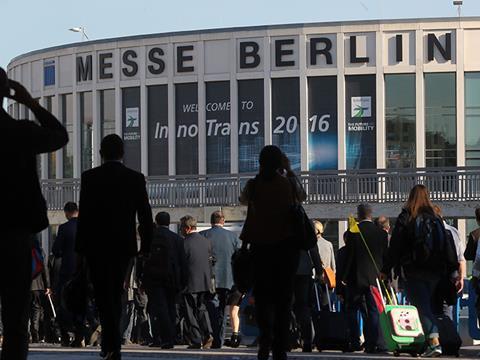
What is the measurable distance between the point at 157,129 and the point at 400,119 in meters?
8.65

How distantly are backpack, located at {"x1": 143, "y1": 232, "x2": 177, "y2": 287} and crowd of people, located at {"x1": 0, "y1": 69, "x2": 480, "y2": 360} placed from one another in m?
0.01

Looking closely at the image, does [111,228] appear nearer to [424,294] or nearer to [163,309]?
[424,294]

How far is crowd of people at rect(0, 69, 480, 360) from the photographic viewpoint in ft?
27.9

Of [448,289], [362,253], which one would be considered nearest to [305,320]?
[362,253]

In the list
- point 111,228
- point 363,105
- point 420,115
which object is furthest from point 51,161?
point 111,228

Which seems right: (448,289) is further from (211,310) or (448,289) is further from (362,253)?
(211,310)

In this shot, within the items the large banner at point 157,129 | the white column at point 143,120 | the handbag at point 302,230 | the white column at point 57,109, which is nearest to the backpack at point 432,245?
the handbag at point 302,230

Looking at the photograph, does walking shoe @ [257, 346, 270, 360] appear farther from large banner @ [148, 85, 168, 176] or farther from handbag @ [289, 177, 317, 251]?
large banner @ [148, 85, 168, 176]

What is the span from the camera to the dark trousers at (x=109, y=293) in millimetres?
11094

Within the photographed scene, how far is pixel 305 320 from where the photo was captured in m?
17.0

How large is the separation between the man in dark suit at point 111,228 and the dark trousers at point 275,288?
117cm

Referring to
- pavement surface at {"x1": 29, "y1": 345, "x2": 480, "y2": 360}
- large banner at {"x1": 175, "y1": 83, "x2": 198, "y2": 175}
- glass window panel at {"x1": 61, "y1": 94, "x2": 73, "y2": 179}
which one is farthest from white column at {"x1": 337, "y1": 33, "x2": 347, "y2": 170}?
pavement surface at {"x1": 29, "y1": 345, "x2": 480, "y2": 360}

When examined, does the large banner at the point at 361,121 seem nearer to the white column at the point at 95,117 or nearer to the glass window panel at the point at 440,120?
the glass window panel at the point at 440,120

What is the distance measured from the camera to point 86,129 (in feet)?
190
